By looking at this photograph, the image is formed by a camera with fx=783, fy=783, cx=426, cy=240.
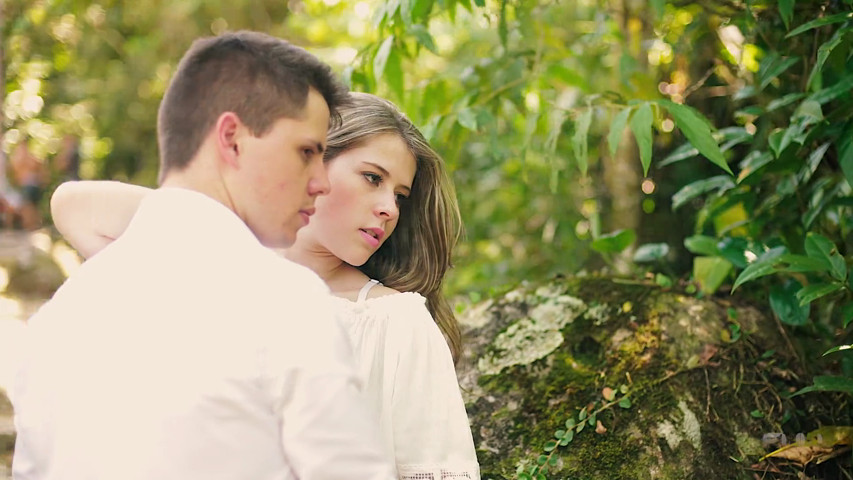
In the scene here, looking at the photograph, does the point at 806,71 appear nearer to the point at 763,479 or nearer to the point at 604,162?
the point at 763,479

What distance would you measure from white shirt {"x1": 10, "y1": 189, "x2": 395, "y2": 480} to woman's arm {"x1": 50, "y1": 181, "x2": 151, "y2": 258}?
1.64ft

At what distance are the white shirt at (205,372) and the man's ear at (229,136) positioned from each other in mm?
91

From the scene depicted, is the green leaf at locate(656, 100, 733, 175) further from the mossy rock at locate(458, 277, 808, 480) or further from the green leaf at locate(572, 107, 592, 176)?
the mossy rock at locate(458, 277, 808, 480)

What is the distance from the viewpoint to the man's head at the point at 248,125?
4.35 ft

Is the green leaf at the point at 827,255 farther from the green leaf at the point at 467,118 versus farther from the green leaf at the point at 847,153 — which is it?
the green leaf at the point at 467,118

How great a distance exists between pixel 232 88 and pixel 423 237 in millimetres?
986

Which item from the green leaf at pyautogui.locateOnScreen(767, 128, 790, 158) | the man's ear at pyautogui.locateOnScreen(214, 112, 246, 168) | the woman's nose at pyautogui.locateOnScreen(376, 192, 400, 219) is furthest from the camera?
the green leaf at pyautogui.locateOnScreen(767, 128, 790, 158)

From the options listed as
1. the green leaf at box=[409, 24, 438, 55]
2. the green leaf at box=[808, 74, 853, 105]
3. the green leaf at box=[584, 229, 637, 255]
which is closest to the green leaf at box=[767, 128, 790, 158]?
the green leaf at box=[808, 74, 853, 105]

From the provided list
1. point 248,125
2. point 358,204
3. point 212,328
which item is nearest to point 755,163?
point 358,204

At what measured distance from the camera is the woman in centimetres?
175

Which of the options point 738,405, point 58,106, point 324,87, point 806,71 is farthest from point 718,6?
point 58,106

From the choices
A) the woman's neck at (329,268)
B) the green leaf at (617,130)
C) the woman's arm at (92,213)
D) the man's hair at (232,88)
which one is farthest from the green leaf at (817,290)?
the woman's arm at (92,213)

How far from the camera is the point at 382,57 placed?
246 centimetres

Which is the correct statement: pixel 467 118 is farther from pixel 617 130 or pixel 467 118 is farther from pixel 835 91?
pixel 835 91
